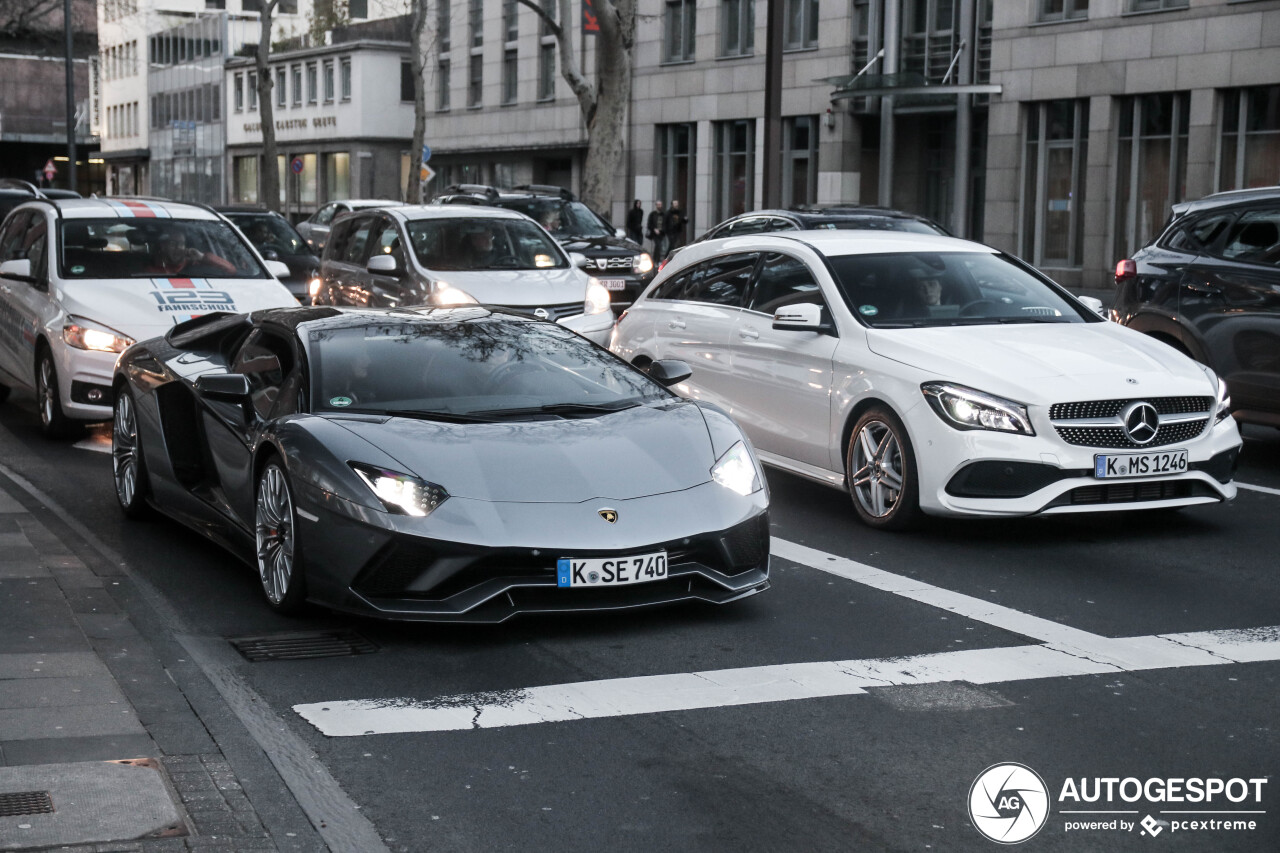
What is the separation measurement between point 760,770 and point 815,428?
4.76 m

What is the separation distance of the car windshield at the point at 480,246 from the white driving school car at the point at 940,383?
221 inches

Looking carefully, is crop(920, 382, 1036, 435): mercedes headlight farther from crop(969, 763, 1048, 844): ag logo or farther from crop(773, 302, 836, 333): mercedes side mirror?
crop(969, 763, 1048, 844): ag logo

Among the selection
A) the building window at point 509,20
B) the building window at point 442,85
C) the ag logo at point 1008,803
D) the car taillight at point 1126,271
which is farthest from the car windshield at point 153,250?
the building window at point 442,85

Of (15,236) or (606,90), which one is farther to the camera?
(606,90)

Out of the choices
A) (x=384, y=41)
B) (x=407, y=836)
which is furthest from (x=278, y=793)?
(x=384, y=41)

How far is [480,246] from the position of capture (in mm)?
16609

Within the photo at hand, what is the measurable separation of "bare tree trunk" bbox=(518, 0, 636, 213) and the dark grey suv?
20053 mm

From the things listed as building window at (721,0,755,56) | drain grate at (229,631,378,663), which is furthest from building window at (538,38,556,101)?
drain grate at (229,631,378,663)

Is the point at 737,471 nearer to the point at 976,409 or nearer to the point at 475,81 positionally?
the point at 976,409

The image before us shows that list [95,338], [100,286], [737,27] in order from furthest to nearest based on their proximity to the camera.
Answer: [737,27] → [100,286] → [95,338]

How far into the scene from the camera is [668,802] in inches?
186

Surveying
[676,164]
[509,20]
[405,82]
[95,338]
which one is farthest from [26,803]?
[405,82]

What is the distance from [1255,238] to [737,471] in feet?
20.2

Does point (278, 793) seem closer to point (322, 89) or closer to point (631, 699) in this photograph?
point (631, 699)
